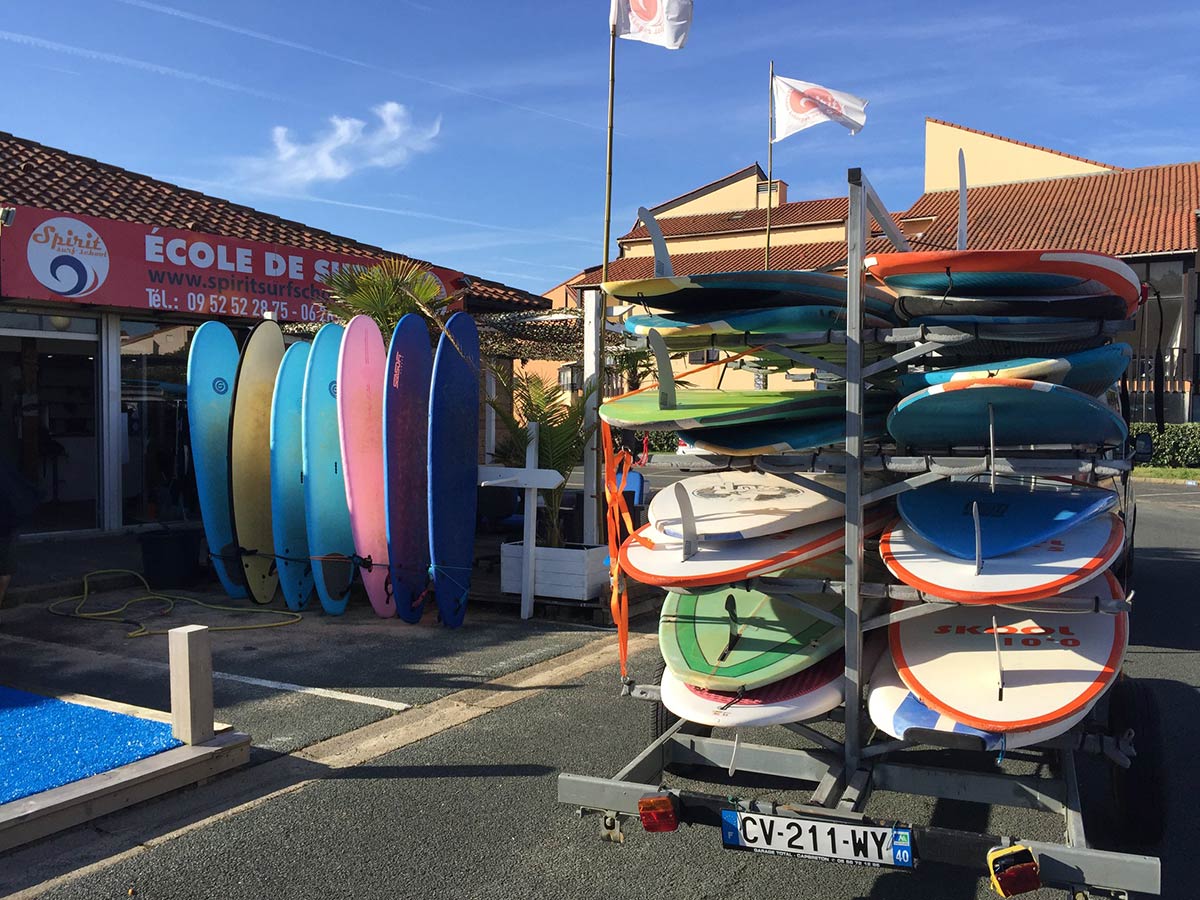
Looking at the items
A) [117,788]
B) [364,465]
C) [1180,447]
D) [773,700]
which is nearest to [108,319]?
[364,465]

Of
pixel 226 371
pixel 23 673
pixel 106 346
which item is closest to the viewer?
pixel 23 673

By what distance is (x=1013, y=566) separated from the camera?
133 inches

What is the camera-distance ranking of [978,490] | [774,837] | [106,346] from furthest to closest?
[106,346]
[978,490]
[774,837]

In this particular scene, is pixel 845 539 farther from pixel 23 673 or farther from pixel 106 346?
pixel 106 346

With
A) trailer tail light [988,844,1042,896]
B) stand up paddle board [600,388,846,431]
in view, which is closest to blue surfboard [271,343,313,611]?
stand up paddle board [600,388,846,431]

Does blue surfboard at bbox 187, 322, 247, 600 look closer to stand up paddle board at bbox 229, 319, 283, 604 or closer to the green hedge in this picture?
stand up paddle board at bbox 229, 319, 283, 604

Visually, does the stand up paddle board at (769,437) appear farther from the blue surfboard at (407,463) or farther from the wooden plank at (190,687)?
the blue surfboard at (407,463)

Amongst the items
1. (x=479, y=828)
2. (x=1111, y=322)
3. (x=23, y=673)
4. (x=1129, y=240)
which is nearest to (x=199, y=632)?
(x=479, y=828)

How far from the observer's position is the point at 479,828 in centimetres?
405

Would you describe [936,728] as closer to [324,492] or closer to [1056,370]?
[1056,370]

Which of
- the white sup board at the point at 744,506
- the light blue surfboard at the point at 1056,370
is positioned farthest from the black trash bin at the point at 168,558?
the light blue surfboard at the point at 1056,370

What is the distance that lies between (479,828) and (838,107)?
37.9ft

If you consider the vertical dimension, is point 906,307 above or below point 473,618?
above

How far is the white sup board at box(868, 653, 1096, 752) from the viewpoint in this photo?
3.12m
